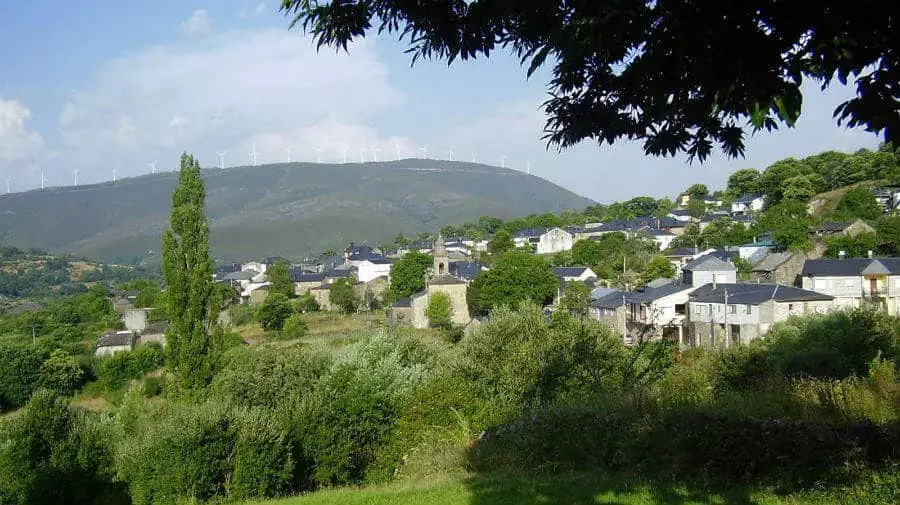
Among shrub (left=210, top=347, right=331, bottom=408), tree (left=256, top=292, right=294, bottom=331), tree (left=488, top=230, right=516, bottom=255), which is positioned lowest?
tree (left=256, top=292, right=294, bottom=331)

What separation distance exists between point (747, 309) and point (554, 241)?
64.1 meters

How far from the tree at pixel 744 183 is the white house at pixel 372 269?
5418cm

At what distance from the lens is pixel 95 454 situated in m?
15.3

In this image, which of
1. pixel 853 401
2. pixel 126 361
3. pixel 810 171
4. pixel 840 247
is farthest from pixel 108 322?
pixel 810 171

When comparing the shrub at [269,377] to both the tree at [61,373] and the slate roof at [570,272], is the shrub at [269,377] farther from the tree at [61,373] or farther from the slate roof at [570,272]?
the slate roof at [570,272]

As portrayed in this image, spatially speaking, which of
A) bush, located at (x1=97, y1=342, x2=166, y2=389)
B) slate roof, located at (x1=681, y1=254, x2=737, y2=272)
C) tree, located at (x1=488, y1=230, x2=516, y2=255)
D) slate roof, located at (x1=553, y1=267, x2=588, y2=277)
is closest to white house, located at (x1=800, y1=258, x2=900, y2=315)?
slate roof, located at (x1=681, y1=254, x2=737, y2=272)

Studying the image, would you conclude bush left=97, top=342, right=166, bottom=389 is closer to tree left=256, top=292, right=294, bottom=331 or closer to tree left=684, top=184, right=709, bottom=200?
tree left=256, top=292, right=294, bottom=331

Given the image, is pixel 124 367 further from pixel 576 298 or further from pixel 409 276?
pixel 576 298

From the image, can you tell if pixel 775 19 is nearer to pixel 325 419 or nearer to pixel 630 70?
pixel 630 70

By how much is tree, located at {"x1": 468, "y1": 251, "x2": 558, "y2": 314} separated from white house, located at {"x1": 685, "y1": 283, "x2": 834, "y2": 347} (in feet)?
56.9

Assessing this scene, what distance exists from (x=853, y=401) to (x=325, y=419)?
10.5 meters

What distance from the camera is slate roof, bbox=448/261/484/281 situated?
64125mm

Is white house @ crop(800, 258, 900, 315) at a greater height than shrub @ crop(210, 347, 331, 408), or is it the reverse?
white house @ crop(800, 258, 900, 315)

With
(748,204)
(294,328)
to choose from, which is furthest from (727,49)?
(748,204)
